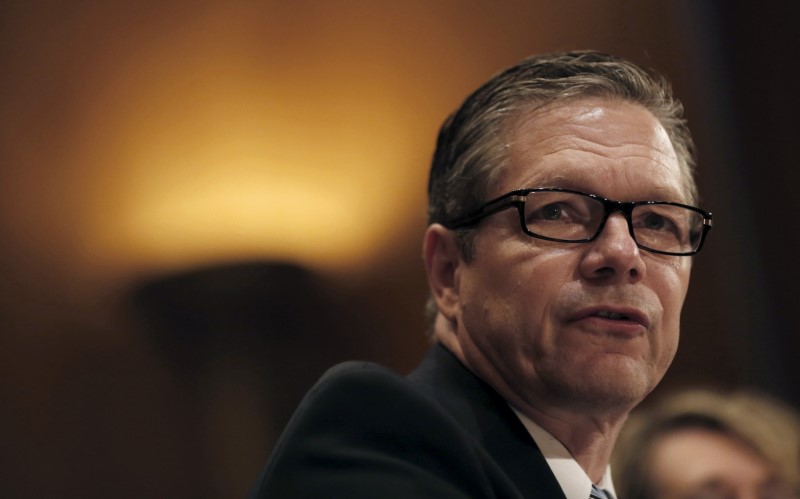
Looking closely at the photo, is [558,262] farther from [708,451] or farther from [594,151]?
[708,451]

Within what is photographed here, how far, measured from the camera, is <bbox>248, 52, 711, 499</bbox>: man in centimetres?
138

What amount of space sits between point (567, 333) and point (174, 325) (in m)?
1.84

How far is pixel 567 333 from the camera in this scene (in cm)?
139

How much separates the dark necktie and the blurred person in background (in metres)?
0.63

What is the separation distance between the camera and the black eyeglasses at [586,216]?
4.69 ft

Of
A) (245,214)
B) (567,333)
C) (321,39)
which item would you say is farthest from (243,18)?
(567,333)

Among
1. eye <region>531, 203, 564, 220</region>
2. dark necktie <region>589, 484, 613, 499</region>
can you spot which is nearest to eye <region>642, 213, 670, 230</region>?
eye <region>531, 203, 564, 220</region>

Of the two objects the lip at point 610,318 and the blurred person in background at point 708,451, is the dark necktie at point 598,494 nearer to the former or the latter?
the lip at point 610,318

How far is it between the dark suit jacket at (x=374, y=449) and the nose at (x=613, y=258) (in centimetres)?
35

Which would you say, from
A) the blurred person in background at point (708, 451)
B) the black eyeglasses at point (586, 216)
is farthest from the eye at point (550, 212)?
the blurred person in background at point (708, 451)

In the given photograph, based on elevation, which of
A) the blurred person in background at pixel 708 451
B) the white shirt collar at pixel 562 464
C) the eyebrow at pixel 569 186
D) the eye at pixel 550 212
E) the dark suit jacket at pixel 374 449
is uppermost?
the eyebrow at pixel 569 186

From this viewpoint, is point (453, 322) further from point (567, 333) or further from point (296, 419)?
point (296, 419)

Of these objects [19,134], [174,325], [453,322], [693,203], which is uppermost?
[19,134]

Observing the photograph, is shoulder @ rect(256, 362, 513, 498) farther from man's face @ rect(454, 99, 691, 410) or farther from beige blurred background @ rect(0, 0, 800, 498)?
beige blurred background @ rect(0, 0, 800, 498)
